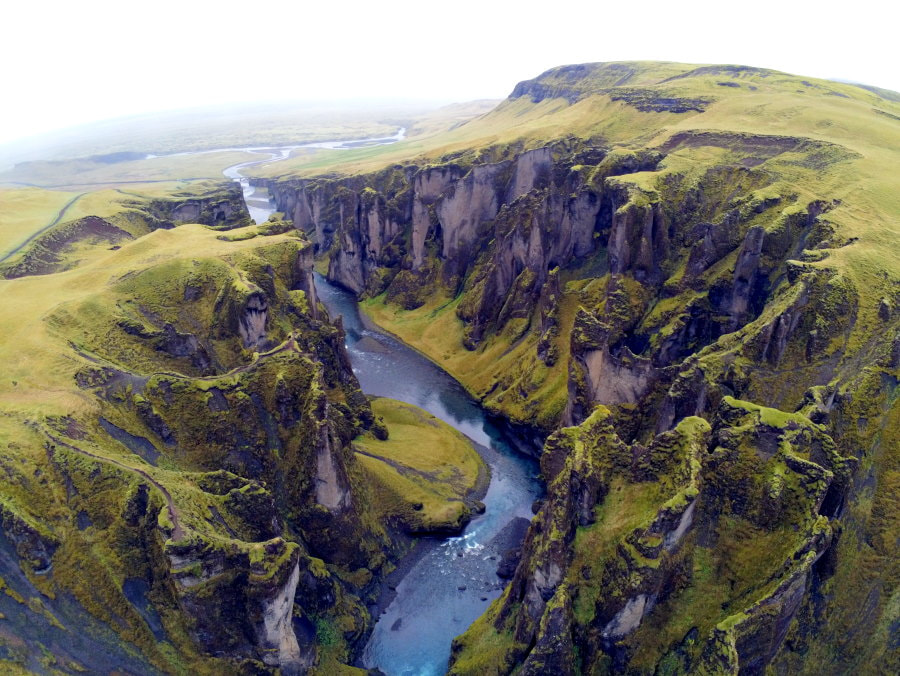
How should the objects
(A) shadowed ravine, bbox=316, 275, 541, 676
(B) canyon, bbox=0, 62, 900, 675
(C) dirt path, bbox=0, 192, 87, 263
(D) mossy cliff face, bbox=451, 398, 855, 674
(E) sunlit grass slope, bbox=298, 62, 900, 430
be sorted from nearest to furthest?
(D) mossy cliff face, bbox=451, 398, 855, 674
(B) canyon, bbox=0, 62, 900, 675
(A) shadowed ravine, bbox=316, 275, 541, 676
(E) sunlit grass slope, bbox=298, 62, 900, 430
(C) dirt path, bbox=0, 192, 87, 263

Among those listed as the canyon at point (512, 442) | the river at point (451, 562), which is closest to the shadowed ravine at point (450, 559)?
the river at point (451, 562)

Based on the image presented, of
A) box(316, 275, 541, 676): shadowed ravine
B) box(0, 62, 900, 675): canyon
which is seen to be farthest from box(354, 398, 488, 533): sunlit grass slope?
box(316, 275, 541, 676): shadowed ravine

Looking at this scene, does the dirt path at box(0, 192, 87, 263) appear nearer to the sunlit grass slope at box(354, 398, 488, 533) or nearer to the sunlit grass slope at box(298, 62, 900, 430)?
the sunlit grass slope at box(298, 62, 900, 430)

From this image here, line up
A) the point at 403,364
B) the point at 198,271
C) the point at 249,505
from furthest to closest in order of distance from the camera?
the point at 403,364, the point at 198,271, the point at 249,505

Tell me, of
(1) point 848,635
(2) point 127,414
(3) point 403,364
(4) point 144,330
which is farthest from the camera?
(3) point 403,364

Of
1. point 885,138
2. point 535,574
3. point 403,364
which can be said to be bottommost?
point 403,364

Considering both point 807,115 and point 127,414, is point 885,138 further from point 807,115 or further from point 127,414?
point 127,414

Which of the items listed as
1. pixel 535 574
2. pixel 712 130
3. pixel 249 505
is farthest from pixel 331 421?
pixel 712 130
